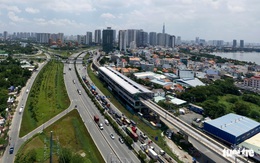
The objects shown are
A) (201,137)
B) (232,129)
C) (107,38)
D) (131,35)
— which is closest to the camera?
(201,137)

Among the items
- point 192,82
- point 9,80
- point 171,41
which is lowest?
point 192,82

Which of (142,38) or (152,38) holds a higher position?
(152,38)

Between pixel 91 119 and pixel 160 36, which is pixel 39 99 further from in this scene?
pixel 160 36

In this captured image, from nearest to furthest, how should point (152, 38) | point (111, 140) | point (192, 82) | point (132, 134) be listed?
point (111, 140) < point (132, 134) < point (192, 82) < point (152, 38)

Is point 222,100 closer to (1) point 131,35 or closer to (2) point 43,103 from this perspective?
(2) point 43,103

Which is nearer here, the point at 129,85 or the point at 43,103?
the point at 43,103

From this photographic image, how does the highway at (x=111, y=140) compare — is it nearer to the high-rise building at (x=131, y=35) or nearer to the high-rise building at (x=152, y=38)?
the high-rise building at (x=131, y=35)

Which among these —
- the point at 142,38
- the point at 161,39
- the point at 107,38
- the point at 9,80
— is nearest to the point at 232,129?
the point at 9,80
